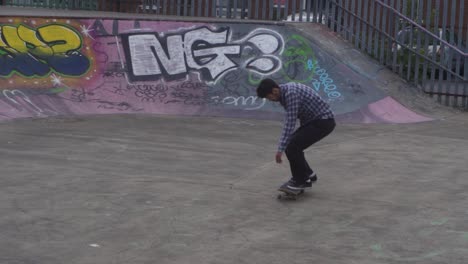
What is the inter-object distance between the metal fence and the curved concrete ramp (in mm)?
1533

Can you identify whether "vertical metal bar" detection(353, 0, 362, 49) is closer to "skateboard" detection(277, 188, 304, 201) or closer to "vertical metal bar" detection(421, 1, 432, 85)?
"vertical metal bar" detection(421, 1, 432, 85)

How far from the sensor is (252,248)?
658 cm

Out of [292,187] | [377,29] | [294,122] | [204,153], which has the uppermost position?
[377,29]

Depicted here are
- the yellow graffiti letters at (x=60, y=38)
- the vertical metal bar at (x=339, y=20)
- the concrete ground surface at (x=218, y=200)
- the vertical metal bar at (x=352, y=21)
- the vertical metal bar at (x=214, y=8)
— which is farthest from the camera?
the vertical metal bar at (x=214, y=8)

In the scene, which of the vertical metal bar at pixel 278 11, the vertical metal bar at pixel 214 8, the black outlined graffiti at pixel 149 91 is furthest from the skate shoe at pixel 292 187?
the vertical metal bar at pixel 214 8

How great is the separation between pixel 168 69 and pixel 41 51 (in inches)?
98.6

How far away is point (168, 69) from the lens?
15.8 m

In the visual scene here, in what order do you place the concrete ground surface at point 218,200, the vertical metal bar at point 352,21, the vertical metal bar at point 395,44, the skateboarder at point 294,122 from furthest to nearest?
the vertical metal bar at point 352,21, the vertical metal bar at point 395,44, the skateboarder at point 294,122, the concrete ground surface at point 218,200

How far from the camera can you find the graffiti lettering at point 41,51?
14617 mm

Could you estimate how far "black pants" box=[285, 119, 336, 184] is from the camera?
27.0 ft

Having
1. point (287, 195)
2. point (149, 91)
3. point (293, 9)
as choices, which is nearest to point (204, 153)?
point (287, 195)

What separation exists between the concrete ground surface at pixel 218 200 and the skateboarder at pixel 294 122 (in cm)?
33

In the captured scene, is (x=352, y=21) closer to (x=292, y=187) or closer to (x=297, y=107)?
(x=297, y=107)

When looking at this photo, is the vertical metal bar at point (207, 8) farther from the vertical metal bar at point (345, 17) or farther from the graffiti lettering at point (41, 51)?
the graffiti lettering at point (41, 51)
